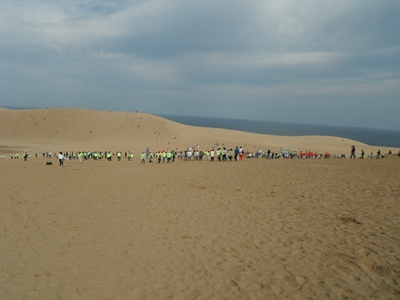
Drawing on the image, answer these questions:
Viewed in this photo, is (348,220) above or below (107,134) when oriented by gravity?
above

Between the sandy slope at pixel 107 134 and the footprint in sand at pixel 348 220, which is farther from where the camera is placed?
the sandy slope at pixel 107 134

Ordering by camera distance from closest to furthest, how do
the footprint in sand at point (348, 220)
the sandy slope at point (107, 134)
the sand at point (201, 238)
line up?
the sand at point (201, 238) < the footprint in sand at point (348, 220) < the sandy slope at point (107, 134)

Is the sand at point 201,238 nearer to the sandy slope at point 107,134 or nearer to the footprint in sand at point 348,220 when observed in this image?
the footprint in sand at point 348,220

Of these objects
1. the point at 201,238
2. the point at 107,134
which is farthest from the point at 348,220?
the point at 107,134

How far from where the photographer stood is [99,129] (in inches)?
2325

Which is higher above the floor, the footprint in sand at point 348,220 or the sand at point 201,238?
the footprint in sand at point 348,220

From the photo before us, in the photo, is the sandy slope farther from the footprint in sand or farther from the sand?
the footprint in sand

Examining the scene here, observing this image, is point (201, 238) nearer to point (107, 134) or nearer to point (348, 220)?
point (348, 220)

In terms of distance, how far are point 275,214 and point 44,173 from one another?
15.4 meters

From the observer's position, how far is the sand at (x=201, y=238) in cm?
563

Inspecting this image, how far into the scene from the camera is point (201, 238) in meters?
7.92

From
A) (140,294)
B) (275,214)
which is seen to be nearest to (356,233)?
(275,214)

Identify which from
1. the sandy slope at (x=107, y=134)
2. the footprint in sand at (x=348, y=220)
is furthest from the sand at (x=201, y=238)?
the sandy slope at (x=107, y=134)

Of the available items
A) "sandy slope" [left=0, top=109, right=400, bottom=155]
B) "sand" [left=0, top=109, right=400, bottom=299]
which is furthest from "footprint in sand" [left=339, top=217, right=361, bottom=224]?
"sandy slope" [left=0, top=109, right=400, bottom=155]
